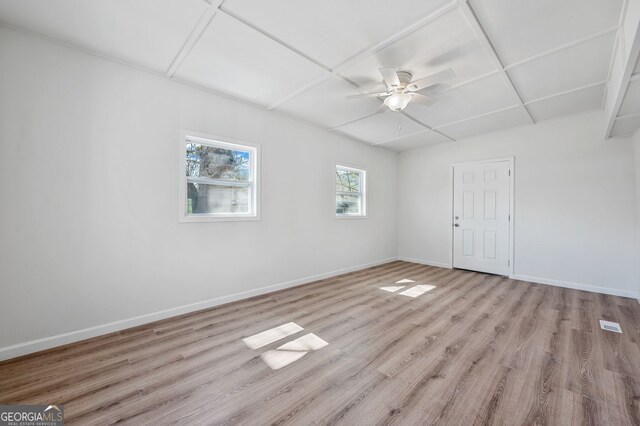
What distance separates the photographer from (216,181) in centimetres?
333

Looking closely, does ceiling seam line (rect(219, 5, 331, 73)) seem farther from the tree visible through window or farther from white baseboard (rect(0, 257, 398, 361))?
white baseboard (rect(0, 257, 398, 361))

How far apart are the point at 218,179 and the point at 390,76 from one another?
7.80ft

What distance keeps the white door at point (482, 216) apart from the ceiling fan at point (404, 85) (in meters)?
2.72

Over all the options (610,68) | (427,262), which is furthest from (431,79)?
(427,262)

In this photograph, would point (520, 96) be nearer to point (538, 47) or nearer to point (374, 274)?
point (538, 47)

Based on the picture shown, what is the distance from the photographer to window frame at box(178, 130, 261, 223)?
118 inches

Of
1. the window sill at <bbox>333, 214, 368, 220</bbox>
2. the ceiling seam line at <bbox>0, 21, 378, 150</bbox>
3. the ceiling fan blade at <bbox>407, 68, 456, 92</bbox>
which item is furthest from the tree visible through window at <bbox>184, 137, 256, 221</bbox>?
the ceiling fan blade at <bbox>407, 68, 456, 92</bbox>

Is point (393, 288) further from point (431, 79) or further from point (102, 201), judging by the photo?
point (102, 201)

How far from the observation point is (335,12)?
78.0 inches

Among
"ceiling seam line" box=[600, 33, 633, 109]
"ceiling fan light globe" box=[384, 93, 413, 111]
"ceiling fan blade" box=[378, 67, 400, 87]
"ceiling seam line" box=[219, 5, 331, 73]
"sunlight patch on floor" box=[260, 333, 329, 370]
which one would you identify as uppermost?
"ceiling seam line" box=[219, 5, 331, 73]

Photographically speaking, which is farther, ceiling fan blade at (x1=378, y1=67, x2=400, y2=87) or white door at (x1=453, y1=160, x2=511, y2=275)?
white door at (x1=453, y1=160, x2=511, y2=275)

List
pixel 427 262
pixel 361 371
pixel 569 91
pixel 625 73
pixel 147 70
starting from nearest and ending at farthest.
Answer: pixel 361 371 < pixel 625 73 < pixel 147 70 < pixel 569 91 < pixel 427 262

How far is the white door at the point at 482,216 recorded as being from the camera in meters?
4.75

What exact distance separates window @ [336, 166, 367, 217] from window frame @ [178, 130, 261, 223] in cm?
180
